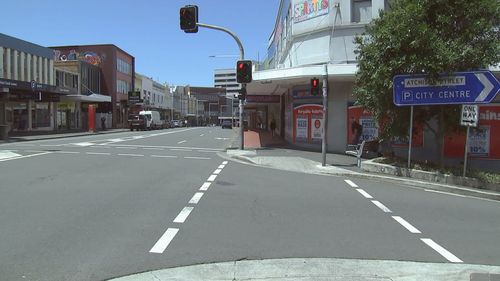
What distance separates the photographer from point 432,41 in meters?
14.7

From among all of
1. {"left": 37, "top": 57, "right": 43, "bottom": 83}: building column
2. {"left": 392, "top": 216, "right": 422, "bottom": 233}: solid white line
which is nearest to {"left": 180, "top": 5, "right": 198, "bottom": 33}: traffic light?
{"left": 392, "top": 216, "right": 422, "bottom": 233}: solid white line

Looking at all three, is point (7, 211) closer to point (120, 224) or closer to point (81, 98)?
point (120, 224)

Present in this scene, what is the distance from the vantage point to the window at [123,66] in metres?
76.8

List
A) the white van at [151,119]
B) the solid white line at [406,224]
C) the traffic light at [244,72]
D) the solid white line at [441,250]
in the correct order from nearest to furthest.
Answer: the solid white line at [441,250] < the solid white line at [406,224] < the traffic light at [244,72] < the white van at [151,119]

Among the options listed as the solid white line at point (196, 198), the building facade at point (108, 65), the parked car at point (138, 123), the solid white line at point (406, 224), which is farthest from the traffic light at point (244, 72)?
the building facade at point (108, 65)

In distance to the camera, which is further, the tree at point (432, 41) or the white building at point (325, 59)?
the white building at point (325, 59)

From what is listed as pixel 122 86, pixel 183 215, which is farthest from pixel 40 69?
pixel 183 215

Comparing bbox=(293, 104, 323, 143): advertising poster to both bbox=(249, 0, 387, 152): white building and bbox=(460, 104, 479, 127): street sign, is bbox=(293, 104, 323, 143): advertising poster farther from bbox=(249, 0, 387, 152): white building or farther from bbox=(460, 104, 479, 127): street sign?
bbox=(460, 104, 479, 127): street sign

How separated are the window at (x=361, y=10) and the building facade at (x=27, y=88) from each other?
86.1ft

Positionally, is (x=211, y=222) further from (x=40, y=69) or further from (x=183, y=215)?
(x=40, y=69)

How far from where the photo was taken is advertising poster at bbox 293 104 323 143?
26.0m

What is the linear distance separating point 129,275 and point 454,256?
4.22 meters

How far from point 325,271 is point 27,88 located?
130 ft

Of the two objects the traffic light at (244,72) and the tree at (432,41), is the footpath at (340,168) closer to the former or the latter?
the tree at (432,41)
